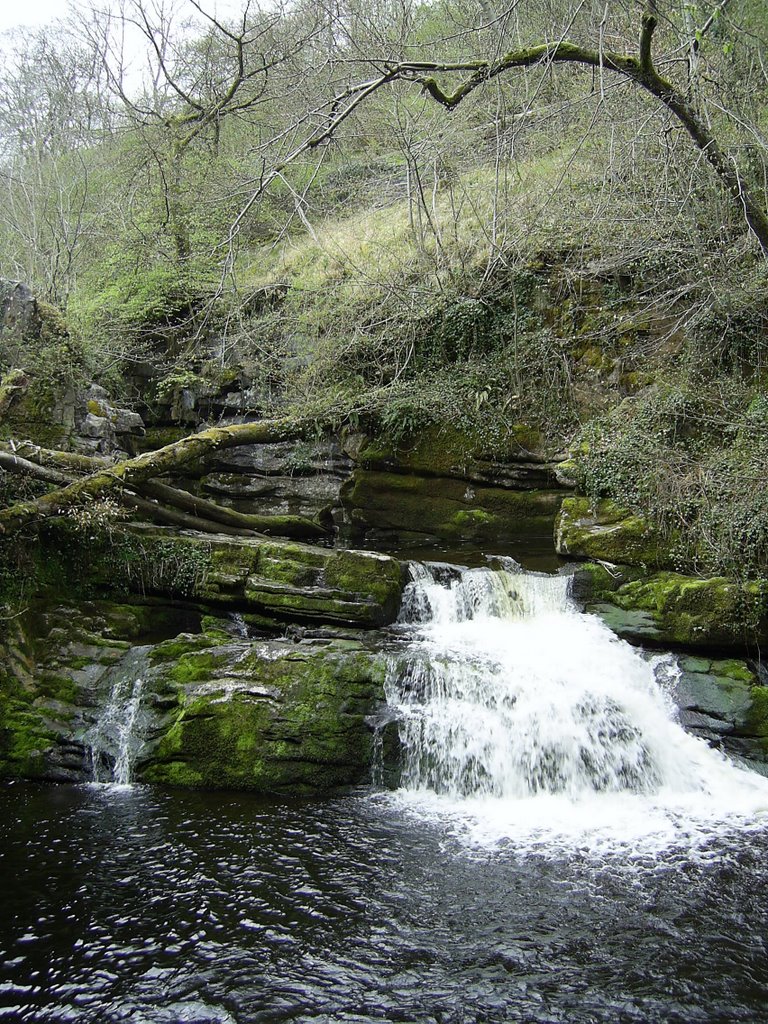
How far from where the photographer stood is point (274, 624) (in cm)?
836

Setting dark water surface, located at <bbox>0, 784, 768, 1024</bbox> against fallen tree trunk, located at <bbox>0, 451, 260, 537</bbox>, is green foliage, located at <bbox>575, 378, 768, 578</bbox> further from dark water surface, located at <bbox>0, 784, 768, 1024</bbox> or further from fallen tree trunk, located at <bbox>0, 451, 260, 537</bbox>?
fallen tree trunk, located at <bbox>0, 451, 260, 537</bbox>

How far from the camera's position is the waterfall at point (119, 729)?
6801mm

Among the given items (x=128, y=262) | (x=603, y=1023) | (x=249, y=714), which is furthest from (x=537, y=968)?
(x=128, y=262)

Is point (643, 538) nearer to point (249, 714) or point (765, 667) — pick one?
point (765, 667)

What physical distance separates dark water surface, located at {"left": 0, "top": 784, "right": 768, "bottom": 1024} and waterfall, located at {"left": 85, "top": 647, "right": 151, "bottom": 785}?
1.05m

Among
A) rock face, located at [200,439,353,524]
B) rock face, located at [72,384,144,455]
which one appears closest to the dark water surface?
rock face, located at [72,384,144,455]

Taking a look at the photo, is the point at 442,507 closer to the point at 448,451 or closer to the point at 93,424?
the point at 448,451

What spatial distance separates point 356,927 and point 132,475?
5931mm

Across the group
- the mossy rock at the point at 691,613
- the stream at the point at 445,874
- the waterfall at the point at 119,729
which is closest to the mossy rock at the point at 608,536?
the mossy rock at the point at 691,613

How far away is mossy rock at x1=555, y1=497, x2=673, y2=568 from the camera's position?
8219 mm

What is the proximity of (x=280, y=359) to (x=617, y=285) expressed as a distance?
5832 mm

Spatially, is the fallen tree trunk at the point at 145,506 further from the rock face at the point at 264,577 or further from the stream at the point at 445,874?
the stream at the point at 445,874

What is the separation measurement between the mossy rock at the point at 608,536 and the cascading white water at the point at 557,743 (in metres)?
1.10

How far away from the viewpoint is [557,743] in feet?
21.1
